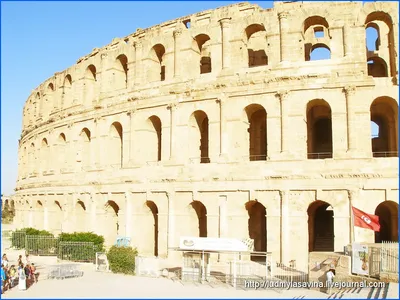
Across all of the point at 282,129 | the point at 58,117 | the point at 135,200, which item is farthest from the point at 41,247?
the point at 282,129

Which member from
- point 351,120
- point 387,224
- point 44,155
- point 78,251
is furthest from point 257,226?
point 44,155

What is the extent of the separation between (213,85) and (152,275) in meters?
11.1

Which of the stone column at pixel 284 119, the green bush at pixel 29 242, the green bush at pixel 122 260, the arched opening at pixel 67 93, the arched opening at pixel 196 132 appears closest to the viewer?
the green bush at pixel 122 260

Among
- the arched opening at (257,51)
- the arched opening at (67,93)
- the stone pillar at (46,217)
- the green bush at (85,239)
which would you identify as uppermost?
the arched opening at (257,51)

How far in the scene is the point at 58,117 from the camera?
1406 inches

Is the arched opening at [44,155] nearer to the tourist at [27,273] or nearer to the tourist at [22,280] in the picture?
the tourist at [27,273]

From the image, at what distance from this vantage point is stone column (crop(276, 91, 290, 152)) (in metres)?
24.2

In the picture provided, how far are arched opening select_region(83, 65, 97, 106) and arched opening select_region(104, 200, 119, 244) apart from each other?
7.86 meters

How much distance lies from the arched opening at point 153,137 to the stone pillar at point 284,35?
8.95m

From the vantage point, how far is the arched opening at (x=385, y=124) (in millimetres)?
24339

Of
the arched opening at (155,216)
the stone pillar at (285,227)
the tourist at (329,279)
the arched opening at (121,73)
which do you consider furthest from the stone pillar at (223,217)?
the arched opening at (121,73)

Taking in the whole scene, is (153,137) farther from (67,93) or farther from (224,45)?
(67,93)

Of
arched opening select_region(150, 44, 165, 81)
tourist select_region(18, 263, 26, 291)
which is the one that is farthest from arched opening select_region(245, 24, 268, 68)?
tourist select_region(18, 263, 26, 291)

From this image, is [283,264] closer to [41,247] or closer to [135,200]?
[135,200]
